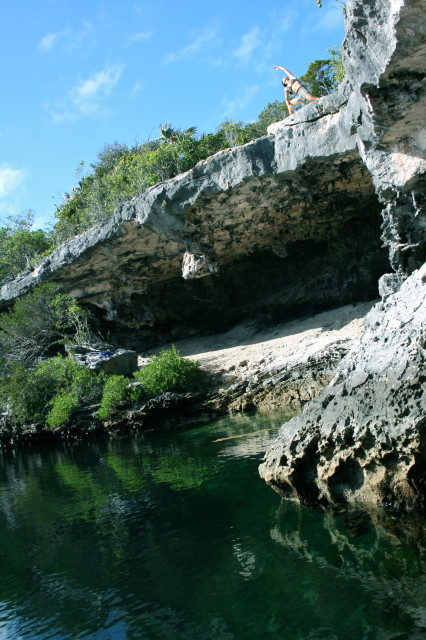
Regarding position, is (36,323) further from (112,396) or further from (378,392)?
(378,392)

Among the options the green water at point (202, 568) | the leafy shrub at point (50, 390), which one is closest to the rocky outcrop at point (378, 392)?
the green water at point (202, 568)

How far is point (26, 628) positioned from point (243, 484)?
387 centimetres

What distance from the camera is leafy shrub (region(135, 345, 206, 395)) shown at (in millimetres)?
17359

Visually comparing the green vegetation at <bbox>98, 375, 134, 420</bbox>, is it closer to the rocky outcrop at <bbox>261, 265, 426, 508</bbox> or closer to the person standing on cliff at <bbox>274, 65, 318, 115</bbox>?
the person standing on cliff at <bbox>274, 65, 318, 115</bbox>

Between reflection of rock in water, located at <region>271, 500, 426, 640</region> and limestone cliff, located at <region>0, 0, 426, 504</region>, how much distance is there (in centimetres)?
32

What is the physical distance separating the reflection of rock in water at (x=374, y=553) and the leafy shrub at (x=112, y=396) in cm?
1124

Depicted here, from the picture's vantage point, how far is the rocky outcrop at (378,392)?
5609 millimetres

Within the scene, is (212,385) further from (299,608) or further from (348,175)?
(299,608)

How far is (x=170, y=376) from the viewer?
17391 millimetres

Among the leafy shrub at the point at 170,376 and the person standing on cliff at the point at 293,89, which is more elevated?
the person standing on cliff at the point at 293,89

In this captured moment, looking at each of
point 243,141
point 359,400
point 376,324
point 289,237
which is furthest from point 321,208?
point 359,400

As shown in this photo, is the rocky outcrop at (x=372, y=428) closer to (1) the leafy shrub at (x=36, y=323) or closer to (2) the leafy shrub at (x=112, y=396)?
(2) the leafy shrub at (x=112, y=396)

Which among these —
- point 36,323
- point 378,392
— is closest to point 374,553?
point 378,392

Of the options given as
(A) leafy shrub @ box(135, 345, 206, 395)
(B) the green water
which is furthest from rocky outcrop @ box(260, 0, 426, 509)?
(A) leafy shrub @ box(135, 345, 206, 395)
